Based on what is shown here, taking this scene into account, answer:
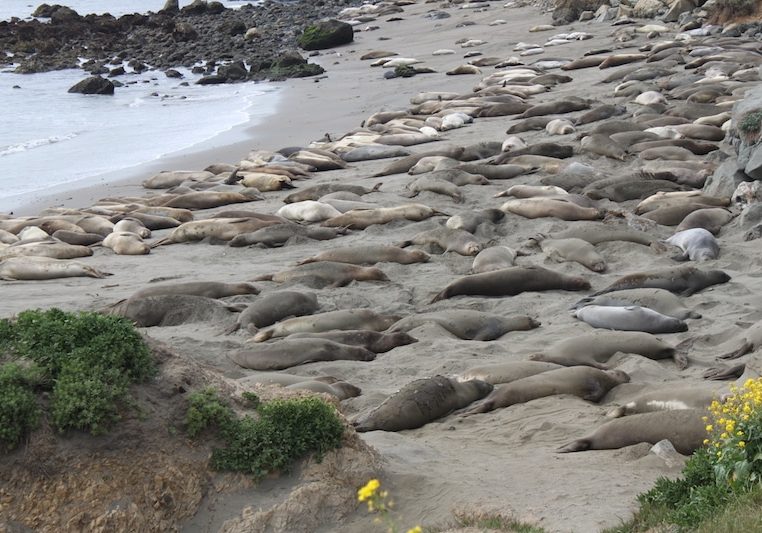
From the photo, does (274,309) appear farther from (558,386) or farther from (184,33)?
(184,33)

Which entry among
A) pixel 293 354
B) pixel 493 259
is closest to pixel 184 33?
pixel 493 259

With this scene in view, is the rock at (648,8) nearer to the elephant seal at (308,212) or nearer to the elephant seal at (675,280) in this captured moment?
the elephant seal at (308,212)

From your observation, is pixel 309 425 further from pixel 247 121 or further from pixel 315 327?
pixel 247 121

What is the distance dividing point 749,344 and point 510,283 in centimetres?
234

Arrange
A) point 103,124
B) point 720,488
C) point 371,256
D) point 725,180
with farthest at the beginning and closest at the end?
1. point 103,124
2. point 725,180
3. point 371,256
4. point 720,488

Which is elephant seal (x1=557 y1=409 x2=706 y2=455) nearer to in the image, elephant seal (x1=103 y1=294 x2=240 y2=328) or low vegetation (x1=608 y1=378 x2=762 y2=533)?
low vegetation (x1=608 y1=378 x2=762 y2=533)

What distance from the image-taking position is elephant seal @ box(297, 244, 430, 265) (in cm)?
907

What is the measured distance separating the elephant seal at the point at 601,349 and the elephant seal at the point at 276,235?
3983 millimetres

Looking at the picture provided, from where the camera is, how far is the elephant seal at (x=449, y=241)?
30.2 ft

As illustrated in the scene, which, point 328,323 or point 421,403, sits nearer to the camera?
point 421,403

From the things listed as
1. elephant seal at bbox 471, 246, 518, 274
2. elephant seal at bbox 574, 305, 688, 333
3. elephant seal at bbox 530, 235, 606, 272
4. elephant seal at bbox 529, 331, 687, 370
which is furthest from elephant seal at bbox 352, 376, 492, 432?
elephant seal at bbox 530, 235, 606, 272

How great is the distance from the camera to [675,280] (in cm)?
777

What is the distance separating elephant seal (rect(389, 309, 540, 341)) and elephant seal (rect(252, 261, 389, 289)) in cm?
123

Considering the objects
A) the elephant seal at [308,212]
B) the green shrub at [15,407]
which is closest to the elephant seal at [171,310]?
the elephant seal at [308,212]
